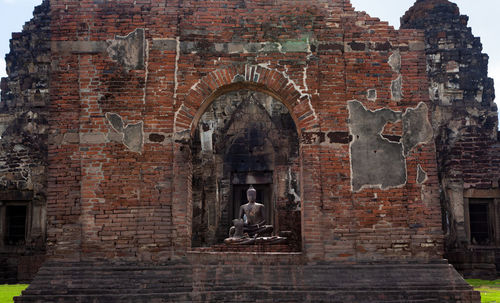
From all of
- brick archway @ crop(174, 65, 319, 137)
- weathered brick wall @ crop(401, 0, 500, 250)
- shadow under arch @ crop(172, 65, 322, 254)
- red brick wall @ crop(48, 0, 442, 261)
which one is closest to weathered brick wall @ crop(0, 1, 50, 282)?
red brick wall @ crop(48, 0, 442, 261)

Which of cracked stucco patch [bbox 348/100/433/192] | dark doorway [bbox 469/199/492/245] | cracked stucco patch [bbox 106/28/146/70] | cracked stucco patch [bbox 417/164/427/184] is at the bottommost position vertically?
dark doorway [bbox 469/199/492/245]

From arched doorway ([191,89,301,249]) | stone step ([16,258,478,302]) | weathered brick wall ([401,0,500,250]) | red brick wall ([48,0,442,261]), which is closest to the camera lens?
stone step ([16,258,478,302])

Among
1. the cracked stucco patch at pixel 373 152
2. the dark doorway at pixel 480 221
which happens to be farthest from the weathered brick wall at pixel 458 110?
the cracked stucco patch at pixel 373 152

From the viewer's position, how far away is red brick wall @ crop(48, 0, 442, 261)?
8148 millimetres

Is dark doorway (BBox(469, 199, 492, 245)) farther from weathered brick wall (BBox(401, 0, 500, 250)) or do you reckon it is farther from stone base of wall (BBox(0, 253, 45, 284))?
stone base of wall (BBox(0, 253, 45, 284))

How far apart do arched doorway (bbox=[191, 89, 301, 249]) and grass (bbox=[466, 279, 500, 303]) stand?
5081 mm

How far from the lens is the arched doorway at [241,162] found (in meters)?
15.6

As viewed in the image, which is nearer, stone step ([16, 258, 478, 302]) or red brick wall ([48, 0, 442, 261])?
stone step ([16, 258, 478, 302])

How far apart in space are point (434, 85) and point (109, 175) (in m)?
10.9

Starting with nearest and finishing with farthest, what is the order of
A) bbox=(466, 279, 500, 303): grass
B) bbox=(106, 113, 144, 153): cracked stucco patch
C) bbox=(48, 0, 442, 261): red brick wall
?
1. bbox=(48, 0, 442, 261): red brick wall
2. bbox=(106, 113, 144, 153): cracked stucco patch
3. bbox=(466, 279, 500, 303): grass

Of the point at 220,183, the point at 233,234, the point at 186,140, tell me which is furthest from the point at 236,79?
the point at 220,183

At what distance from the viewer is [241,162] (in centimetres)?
1619

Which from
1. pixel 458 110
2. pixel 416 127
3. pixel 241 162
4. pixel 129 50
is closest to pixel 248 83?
pixel 129 50

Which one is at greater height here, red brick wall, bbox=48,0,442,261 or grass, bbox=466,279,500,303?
red brick wall, bbox=48,0,442,261
